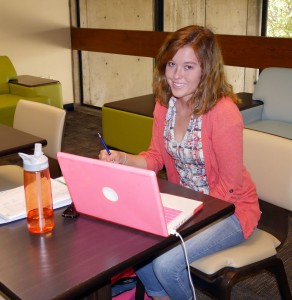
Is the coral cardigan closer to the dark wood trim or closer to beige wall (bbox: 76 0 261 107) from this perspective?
the dark wood trim

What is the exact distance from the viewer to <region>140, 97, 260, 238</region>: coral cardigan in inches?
64.6

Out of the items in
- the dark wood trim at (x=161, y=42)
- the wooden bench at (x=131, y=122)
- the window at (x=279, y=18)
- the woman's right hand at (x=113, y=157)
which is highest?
the window at (x=279, y=18)

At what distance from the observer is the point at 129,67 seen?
18.8 feet

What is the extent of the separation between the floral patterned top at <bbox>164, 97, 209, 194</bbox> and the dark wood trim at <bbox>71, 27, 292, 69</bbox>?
2276 millimetres

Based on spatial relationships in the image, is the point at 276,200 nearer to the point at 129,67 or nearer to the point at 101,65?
the point at 129,67

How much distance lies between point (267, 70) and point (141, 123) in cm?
115

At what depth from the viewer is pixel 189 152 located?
1738 mm

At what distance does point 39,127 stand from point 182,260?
1290mm

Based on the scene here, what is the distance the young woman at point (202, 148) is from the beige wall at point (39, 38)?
13.9 feet

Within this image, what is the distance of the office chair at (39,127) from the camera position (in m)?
2.44

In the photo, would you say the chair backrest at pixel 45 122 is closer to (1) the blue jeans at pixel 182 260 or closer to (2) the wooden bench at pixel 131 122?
(1) the blue jeans at pixel 182 260

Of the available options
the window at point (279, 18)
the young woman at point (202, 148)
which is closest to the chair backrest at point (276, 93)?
the window at point (279, 18)

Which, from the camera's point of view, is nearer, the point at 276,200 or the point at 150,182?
the point at 150,182

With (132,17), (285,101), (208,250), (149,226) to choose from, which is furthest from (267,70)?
→ (149,226)
